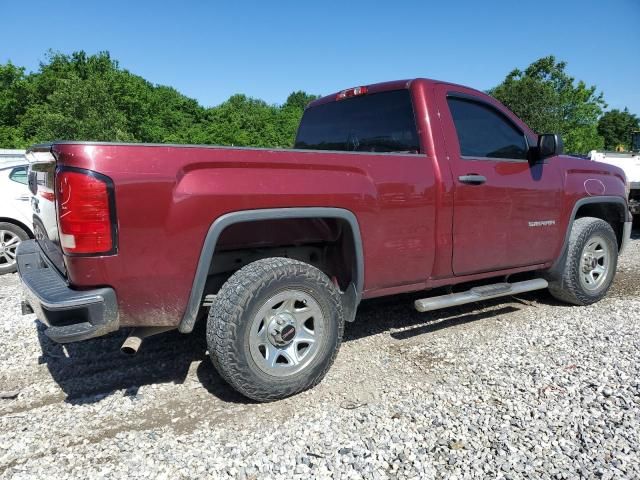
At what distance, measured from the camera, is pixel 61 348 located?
3750 millimetres

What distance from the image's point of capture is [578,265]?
4465mm

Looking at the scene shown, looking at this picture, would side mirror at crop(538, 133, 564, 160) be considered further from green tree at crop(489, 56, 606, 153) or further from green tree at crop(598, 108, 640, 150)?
green tree at crop(598, 108, 640, 150)

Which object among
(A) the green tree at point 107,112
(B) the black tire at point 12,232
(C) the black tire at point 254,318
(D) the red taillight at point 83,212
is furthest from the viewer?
(A) the green tree at point 107,112

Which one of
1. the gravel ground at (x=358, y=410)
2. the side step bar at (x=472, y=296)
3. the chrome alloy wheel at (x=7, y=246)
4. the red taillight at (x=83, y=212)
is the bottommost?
the gravel ground at (x=358, y=410)

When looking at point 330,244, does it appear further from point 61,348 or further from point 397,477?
point 61,348

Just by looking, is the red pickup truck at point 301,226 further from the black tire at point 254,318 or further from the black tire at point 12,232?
the black tire at point 12,232

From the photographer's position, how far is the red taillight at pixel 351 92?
12.9 feet

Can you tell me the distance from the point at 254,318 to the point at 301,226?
0.72 meters

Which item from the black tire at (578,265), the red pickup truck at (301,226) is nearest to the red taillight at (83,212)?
the red pickup truck at (301,226)

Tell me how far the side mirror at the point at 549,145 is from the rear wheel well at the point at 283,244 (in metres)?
→ 2.03

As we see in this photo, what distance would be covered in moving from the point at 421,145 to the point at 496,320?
6.28ft

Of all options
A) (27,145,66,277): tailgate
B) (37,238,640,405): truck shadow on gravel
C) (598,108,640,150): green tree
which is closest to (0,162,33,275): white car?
(37,238,640,405): truck shadow on gravel

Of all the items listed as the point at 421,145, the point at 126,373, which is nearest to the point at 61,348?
the point at 126,373

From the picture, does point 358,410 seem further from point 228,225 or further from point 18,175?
point 18,175
